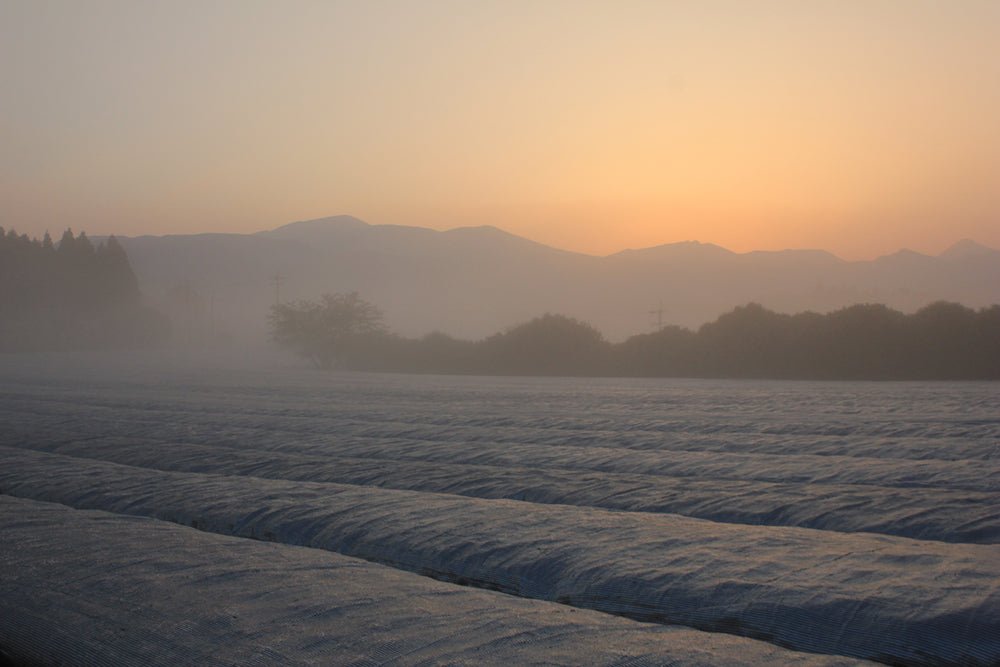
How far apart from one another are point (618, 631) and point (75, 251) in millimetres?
80156

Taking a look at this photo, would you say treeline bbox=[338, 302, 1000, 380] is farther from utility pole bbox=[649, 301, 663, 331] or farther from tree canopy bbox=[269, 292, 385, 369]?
tree canopy bbox=[269, 292, 385, 369]

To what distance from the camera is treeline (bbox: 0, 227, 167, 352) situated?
71188 mm

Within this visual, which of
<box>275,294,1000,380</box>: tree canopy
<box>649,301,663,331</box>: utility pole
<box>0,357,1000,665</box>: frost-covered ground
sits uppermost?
<box>649,301,663,331</box>: utility pole

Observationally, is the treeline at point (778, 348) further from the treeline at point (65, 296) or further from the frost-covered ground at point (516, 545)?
the treeline at point (65, 296)

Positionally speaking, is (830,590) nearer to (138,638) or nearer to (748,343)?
(138,638)

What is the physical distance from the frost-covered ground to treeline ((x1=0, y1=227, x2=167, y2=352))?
63774 mm

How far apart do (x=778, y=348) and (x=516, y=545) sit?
1253 inches

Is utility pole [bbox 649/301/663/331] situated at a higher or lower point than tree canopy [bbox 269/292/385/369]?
higher

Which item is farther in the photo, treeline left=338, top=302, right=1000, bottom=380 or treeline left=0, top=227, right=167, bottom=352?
treeline left=0, top=227, right=167, bottom=352

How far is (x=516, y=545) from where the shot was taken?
21.3 feet

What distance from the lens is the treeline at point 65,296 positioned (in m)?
71.2

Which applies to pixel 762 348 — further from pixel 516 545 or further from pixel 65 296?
pixel 65 296

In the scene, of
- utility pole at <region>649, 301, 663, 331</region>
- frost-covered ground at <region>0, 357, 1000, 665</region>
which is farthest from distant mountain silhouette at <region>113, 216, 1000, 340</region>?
frost-covered ground at <region>0, 357, 1000, 665</region>

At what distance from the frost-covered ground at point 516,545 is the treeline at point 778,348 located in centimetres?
2043
